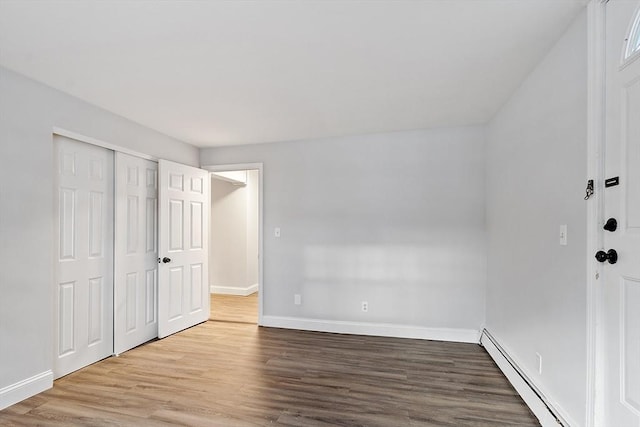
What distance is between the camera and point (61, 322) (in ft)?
9.20

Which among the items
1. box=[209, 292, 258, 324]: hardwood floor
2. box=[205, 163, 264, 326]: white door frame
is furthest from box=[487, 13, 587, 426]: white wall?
box=[209, 292, 258, 324]: hardwood floor

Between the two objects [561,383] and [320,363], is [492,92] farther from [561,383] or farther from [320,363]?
[320,363]

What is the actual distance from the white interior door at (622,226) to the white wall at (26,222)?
3643 millimetres

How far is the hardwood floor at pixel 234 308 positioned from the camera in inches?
183

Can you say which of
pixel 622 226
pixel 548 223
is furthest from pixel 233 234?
pixel 622 226

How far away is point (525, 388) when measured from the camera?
2365 mm

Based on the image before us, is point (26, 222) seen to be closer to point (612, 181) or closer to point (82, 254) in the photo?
point (82, 254)

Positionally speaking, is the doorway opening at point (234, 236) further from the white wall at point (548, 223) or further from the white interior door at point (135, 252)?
the white wall at point (548, 223)

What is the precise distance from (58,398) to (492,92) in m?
4.20

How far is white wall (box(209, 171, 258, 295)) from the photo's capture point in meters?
6.38

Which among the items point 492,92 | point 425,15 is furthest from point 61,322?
point 492,92

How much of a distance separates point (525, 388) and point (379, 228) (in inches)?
81.6

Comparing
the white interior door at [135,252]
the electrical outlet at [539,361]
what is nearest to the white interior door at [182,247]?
the white interior door at [135,252]

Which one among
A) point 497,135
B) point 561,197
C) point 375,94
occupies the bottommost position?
point 561,197
